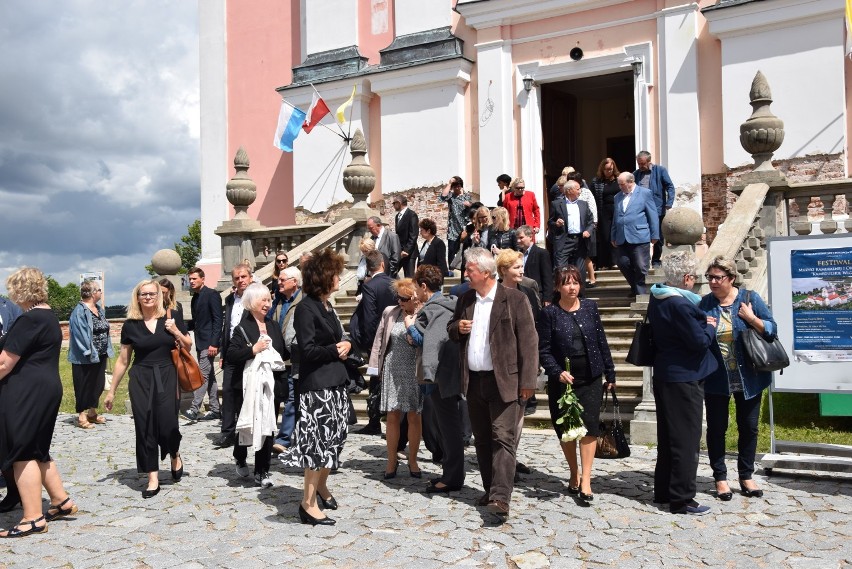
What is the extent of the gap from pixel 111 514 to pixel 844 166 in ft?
36.2

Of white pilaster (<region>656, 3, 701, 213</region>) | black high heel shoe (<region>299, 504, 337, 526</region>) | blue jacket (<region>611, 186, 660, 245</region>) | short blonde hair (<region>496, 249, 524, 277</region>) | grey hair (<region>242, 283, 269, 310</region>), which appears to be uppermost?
white pilaster (<region>656, 3, 701, 213</region>)

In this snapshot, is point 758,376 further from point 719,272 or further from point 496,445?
point 496,445

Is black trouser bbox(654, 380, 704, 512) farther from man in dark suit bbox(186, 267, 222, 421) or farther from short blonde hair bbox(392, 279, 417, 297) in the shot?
man in dark suit bbox(186, 267, 222, 421)

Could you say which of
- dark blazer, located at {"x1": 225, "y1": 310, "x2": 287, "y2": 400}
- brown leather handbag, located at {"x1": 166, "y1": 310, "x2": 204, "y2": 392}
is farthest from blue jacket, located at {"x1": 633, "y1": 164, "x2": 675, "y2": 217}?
brown leather handbag, located at {"x1": 166, "y1": 310, "x2": 204, "y2": 392}

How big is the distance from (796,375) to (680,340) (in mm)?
1830

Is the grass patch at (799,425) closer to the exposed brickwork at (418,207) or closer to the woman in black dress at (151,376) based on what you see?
the woman in black dress at (151,376)

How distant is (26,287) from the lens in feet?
19.8

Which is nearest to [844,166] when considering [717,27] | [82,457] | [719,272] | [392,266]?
[717,27]

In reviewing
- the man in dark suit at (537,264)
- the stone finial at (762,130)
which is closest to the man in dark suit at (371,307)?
the man in dark suit at (537,264)

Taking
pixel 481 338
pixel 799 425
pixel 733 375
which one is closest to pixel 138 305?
pixel 481 338

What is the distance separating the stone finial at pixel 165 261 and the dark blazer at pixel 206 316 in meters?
1.97

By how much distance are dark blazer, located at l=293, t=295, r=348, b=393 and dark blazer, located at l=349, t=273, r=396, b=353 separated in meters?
2.08

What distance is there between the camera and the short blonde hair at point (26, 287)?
19.7ft

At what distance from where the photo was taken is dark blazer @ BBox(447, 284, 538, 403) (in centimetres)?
603
